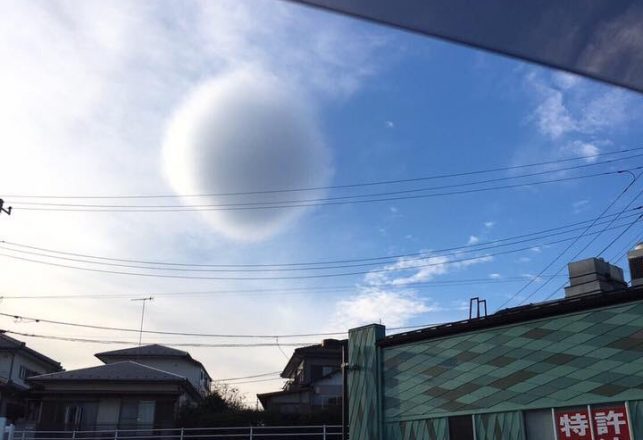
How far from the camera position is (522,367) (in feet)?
44.7

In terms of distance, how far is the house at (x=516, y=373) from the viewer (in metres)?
12.1

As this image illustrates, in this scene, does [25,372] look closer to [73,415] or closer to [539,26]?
[73,415]

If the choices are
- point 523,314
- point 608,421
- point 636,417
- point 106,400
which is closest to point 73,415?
point 106,400

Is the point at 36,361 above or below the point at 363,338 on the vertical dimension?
above

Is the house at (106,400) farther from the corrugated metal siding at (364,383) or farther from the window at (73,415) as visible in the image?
the corrugated metal siding at (364,383)

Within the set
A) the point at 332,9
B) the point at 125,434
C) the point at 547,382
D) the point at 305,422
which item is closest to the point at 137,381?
the point at 125,434

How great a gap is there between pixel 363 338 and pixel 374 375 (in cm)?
115

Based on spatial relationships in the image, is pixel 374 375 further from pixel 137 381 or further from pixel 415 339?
pixel 137 381

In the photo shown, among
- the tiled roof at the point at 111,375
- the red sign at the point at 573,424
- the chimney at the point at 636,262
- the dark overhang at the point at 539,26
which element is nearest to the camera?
the dark overhang at the point at 539,26

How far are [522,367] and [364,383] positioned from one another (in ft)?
15.4

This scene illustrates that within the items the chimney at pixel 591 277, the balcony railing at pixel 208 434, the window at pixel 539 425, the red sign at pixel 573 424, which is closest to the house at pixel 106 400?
the balcony railing at pixel 208 434

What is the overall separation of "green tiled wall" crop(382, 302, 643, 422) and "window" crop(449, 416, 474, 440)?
0.19 metres

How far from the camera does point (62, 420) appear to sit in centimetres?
2981

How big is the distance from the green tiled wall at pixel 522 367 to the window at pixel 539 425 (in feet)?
0.58
